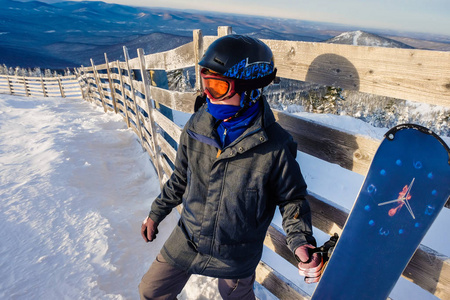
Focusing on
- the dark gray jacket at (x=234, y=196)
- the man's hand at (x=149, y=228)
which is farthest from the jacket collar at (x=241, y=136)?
the man's hand at (x=149, y=228)

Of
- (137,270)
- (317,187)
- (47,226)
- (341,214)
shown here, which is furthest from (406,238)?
(317,187)

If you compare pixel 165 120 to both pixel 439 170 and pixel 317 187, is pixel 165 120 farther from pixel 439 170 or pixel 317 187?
pixel 317 187

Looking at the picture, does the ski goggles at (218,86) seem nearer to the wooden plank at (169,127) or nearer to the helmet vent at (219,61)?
the helmet vent at (219,61)

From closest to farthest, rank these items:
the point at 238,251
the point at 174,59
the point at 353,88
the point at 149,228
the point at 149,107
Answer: the point at 353,88
the point at 238,251
the point at 149,228
the point at 174,59
the point at 149,107

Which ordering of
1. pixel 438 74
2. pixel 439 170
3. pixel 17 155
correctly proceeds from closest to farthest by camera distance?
pixel 438 74 < pixel 439 170 < pixel 17 155

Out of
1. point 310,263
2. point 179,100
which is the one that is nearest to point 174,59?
point 179,100

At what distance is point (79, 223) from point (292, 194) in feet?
9.34

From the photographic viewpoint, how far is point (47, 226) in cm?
289

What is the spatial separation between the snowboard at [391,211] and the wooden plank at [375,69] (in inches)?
7.3

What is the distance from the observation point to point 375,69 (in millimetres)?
1213

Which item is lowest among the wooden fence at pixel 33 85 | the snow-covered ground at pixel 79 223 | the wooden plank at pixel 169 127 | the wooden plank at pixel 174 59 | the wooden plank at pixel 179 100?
the wooden fence at pixel 33 85

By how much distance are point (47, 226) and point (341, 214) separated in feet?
10.6

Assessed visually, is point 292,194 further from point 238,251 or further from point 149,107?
point 149,107

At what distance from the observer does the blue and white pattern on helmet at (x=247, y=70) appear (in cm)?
146
